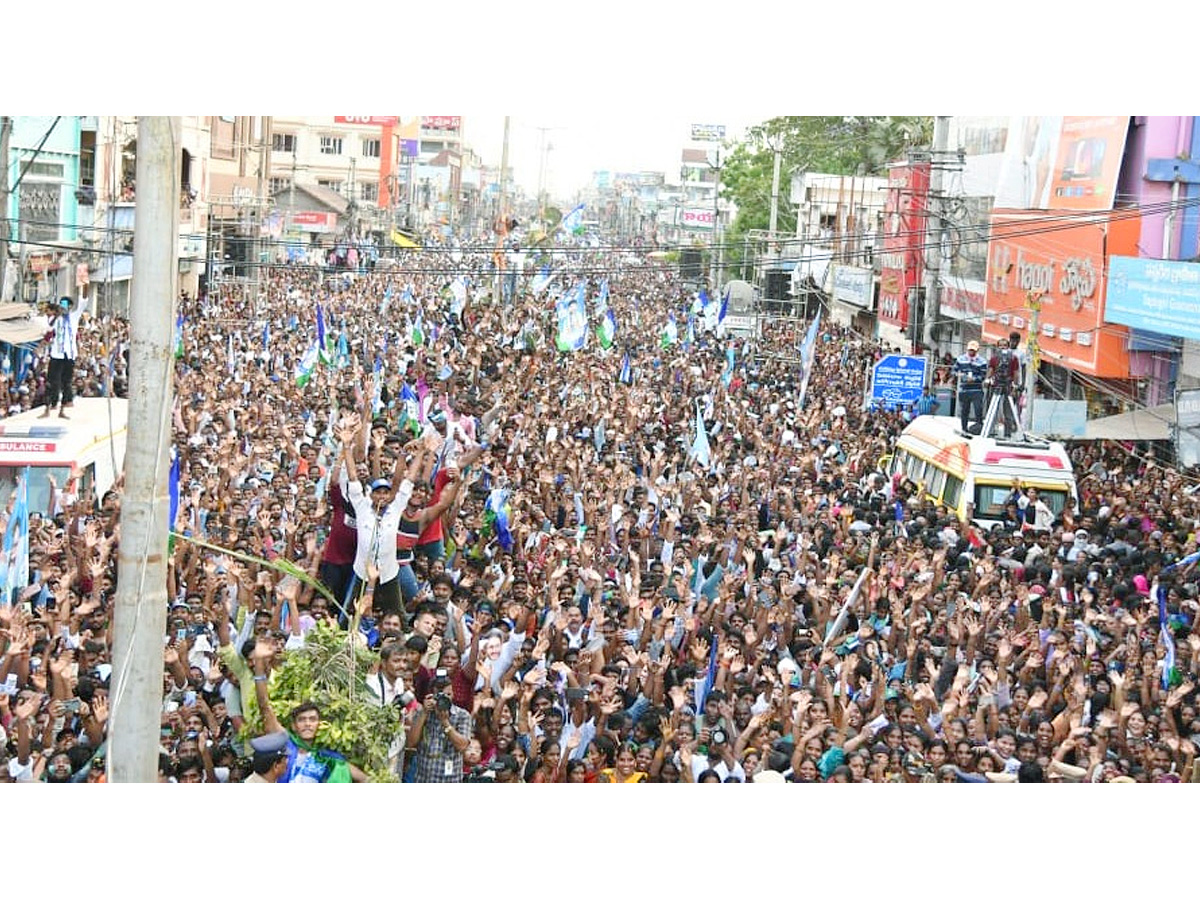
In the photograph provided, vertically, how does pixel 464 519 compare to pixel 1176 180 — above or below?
below

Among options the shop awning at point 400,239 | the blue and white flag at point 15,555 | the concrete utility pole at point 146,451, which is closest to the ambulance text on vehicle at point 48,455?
the blue and white flag at point 15,555

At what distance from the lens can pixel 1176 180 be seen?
70.4ft

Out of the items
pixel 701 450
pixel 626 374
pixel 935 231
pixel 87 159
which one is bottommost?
pixel 701 450

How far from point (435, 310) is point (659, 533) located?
23654 mm

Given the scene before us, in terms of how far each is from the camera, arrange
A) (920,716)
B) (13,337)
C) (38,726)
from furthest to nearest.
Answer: (13,337) → (920,716) → (38,726)

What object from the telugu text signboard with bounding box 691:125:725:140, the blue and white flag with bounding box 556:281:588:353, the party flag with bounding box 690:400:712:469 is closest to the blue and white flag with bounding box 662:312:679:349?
the blue and white flag with bounding box 556:281:588:353

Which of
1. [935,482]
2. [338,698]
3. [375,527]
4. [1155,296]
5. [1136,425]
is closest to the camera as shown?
[338,698]

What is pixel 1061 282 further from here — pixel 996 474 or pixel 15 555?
pixel 15 555

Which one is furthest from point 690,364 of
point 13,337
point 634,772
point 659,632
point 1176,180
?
point 634,772

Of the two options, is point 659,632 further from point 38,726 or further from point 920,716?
point 38,726

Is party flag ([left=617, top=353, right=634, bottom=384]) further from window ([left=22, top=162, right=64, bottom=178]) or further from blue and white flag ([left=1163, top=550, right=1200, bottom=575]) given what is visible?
blue and white flag ([left=1163, top=550, right=1200, bottom=575])

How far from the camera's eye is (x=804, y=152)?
61.9 m

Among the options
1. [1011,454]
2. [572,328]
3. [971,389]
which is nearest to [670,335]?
[572,328]

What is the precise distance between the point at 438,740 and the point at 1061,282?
1792 centimetres
